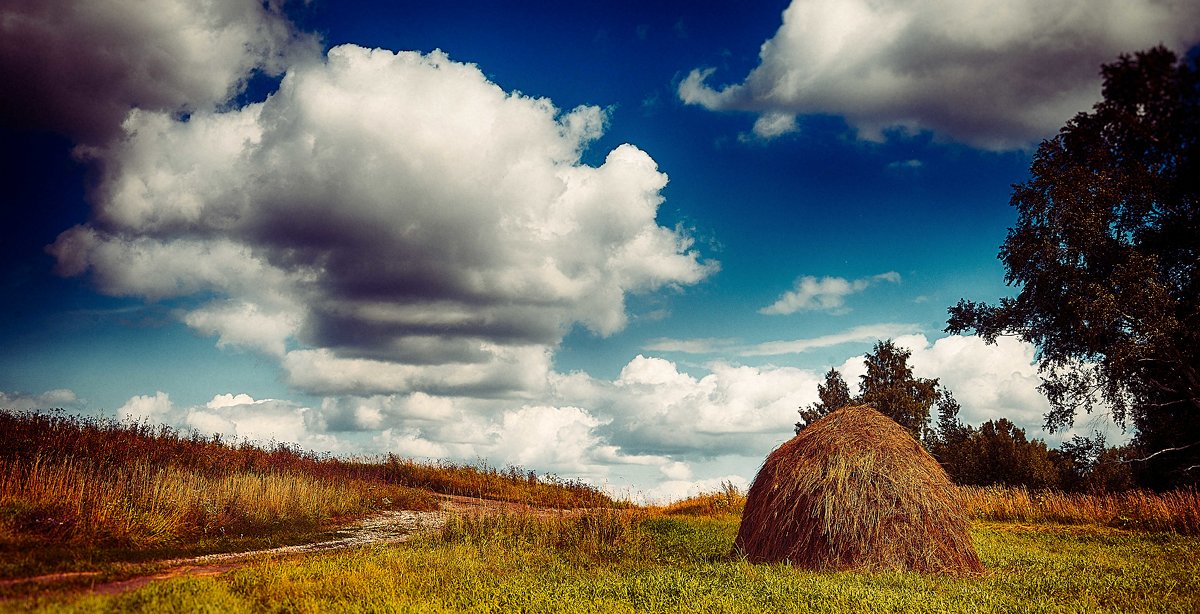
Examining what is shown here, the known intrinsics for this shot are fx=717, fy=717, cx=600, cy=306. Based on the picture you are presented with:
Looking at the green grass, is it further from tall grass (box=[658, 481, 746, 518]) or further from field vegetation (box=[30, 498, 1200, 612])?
tall grass (box=[658, 481, 746, 518])

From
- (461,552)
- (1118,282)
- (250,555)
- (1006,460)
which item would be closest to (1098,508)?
(1118,282)

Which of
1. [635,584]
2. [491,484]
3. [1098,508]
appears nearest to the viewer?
[635,584]

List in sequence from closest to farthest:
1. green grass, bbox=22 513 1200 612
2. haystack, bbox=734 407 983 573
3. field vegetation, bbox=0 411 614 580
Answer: green grass, bbox=22 513 1200 612 < haystack, bbox=734 407 983 573 < field vegetation, bbox=0 411 614 580

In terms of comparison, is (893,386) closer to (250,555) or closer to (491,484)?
(491,484)

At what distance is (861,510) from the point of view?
12.8 meters

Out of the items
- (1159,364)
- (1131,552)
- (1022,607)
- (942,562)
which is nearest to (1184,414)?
(1159,364)

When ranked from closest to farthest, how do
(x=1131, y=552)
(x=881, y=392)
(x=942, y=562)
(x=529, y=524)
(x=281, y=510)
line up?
1. (x=942, y=562)
2. (x=1131, y=552)
3. (x=529, y=524)
4. (x=281, y=510)
5. (x=881, y=392)

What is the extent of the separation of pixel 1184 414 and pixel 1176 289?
6084 mm

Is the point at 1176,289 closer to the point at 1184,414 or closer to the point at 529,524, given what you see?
the point at 1184,414

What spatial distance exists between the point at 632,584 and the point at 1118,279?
24610 millimetres

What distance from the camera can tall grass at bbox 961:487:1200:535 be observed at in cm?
2288

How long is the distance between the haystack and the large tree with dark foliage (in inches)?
587

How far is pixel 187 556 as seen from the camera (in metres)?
15.3

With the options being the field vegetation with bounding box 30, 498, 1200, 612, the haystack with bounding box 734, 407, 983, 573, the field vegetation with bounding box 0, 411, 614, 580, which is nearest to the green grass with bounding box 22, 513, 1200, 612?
the field vegetation with bounding box 30, 498, 1200, 612
